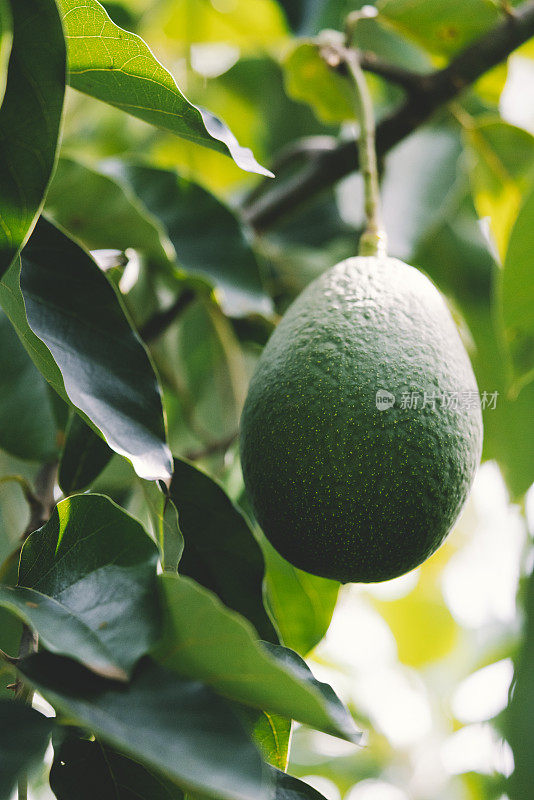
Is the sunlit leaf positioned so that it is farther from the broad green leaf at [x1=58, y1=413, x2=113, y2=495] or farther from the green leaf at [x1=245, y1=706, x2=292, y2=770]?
the broad green leaf at [x1=58, y1=413, x2=113, y2=495]

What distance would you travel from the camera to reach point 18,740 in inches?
15.2

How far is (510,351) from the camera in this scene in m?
0.79

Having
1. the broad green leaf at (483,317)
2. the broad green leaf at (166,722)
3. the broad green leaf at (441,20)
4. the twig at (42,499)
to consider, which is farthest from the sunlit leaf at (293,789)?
the broad green leaf at (441,20)

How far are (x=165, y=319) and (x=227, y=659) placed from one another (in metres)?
0.55

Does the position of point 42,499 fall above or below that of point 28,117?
below

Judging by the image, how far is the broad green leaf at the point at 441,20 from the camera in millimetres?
818

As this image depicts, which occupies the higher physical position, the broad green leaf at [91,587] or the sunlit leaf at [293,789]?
the broad green leaf at [91,587]

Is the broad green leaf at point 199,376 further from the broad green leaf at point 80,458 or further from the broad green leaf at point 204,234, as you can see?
the broad green leaf at point 80,458

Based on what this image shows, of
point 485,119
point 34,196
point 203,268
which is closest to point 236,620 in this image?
point 34,196

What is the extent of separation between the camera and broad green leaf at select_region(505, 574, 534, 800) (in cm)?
51

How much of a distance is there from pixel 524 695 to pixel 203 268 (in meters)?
0.50

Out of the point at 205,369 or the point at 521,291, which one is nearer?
the point at 521,291

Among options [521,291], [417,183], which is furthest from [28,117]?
[417,183]

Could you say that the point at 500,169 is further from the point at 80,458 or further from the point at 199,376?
the point at 80,458
